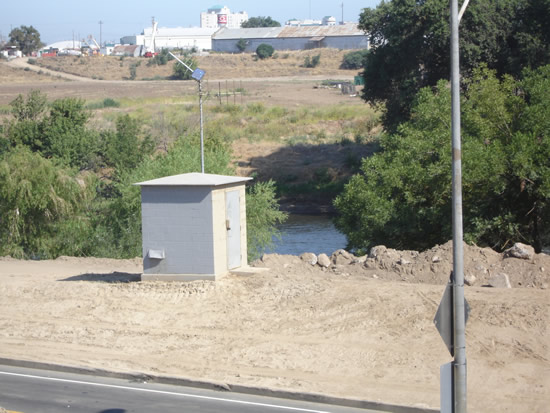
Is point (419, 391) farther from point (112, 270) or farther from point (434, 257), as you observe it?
point (112, 270)

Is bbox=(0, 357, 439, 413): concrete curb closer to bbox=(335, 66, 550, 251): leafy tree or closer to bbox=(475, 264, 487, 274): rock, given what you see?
bbox=(475, 264, 487, 274): rock

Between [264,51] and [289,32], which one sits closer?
[264,51]

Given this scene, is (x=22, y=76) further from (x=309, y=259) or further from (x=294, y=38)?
(x=309, y=259)

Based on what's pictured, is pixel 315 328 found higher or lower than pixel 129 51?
lower

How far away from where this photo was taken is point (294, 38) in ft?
506

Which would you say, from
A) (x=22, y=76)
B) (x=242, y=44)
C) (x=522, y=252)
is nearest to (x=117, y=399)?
(x=522, y=252)

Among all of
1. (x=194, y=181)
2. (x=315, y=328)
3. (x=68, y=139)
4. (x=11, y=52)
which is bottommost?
(x=315, y=328)

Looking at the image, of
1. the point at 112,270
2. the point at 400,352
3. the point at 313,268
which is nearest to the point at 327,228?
the point at 112,270

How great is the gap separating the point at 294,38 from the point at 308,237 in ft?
381

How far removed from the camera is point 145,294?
674 inches

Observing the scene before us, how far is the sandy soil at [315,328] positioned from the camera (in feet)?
41.3

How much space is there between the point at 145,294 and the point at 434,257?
267 inches

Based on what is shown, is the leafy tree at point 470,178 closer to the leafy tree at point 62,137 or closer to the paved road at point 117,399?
the paved road at point 117,399

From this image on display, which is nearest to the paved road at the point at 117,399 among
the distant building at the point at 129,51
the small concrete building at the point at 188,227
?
the small concrete building at the point at 188,227
